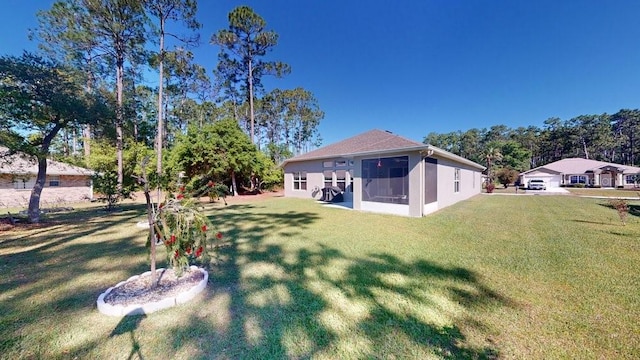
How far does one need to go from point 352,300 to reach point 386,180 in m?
7.30

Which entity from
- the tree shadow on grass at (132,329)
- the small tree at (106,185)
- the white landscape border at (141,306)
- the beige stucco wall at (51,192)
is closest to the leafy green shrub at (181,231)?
the white landscape border at (141,306)

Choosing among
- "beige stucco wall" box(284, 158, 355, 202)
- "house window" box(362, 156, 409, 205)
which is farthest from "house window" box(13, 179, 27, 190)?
"house window" box(362, 156, 409, 205)

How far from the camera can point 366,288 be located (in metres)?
3.31

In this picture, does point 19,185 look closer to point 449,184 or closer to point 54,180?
point 54,180

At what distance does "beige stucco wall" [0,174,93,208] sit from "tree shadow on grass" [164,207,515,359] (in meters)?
15.1

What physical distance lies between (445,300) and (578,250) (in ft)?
13.7

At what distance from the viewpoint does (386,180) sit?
9.68 m

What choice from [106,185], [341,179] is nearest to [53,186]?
[106,185]

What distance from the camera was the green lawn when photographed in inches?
84.7

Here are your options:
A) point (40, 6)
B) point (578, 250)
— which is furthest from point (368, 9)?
point (40, 6)

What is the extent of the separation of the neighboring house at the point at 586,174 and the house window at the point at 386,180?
3243 cm

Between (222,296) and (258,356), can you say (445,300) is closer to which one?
(258,356)

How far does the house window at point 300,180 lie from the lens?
16.7m

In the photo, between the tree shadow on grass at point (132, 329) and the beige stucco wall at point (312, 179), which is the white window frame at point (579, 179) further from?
the tree shadow on grass at point (132, 329)
